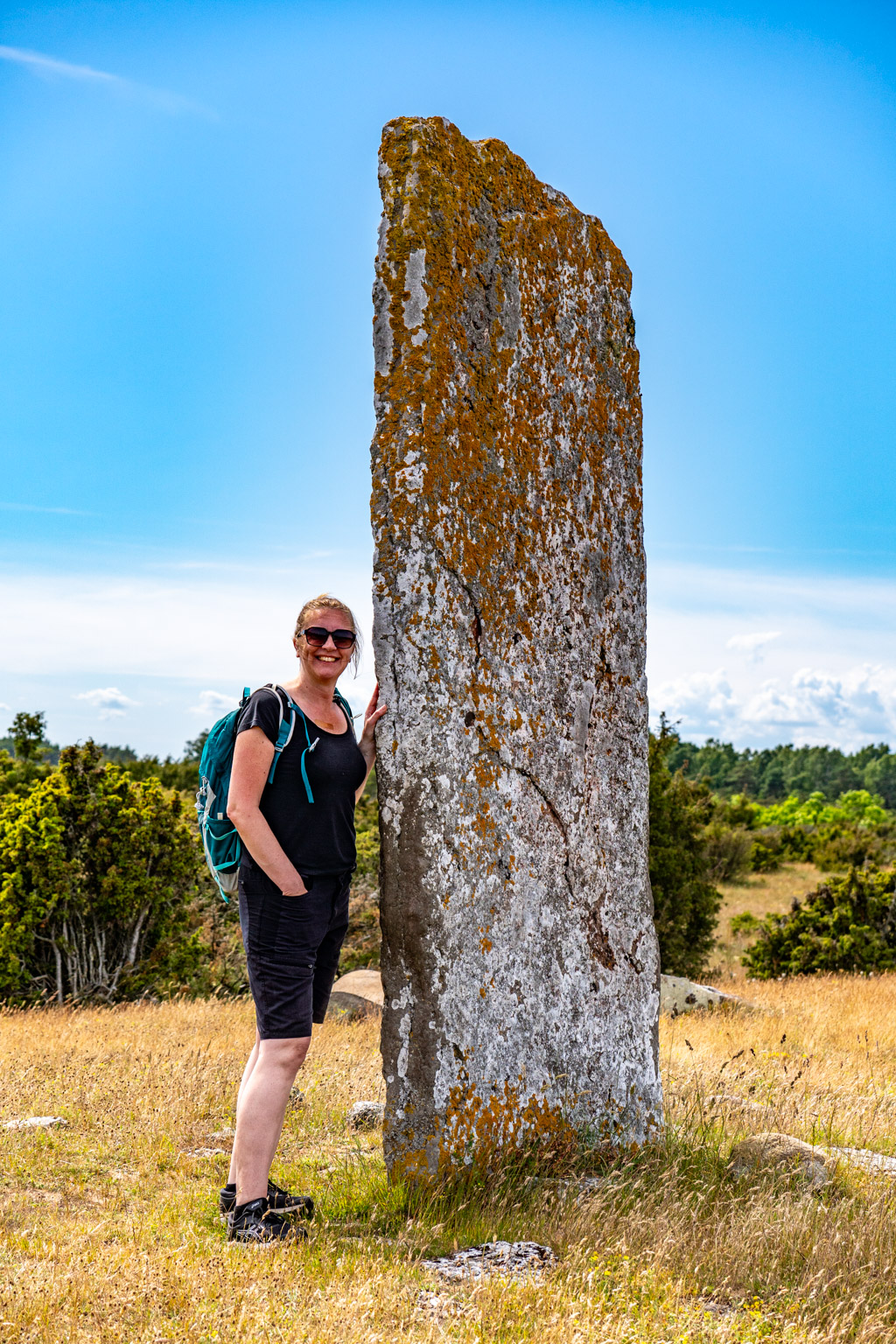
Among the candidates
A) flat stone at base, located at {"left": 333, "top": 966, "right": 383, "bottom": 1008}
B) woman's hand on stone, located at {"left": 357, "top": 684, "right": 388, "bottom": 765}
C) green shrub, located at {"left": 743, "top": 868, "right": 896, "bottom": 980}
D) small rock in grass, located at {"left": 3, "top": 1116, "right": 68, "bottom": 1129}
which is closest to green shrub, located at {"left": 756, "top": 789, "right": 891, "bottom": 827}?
green shrub, located at {"left": 743, "top": 868, "right": 896, "bottom": 980}

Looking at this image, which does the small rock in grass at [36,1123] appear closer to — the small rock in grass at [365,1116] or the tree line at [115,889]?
the small rock in grass at [365,1116]

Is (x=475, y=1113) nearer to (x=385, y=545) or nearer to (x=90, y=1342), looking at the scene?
(x=90, y=1342)

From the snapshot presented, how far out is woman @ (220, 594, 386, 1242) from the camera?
154 inches

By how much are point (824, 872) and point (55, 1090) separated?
83.0ft

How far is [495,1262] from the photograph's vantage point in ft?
11.9

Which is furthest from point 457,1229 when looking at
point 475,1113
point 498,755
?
point 498,755

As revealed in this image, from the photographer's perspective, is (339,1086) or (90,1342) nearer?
(90,1342)

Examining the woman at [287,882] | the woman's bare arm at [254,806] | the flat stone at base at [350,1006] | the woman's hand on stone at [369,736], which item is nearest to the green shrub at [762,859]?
the flat stone at base at [350,1006]

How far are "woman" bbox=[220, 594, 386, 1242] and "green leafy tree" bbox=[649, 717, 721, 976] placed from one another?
27.9 ft

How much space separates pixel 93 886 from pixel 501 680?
23.3 feet

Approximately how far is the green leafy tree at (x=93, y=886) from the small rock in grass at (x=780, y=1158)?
7056 millimetres

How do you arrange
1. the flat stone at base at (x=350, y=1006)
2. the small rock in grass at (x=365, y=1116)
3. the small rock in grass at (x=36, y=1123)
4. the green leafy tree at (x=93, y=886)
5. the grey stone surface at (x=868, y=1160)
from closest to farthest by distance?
the grey stone surface at (x=868, y=1160), the small rock in grass at (x=36, y=1123), the small rock in grass at (x=365, y=1116), the flat stone at base at (x=350, y=1006), the green leafy tree at (x=93, y=886)

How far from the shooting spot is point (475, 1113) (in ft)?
14.3

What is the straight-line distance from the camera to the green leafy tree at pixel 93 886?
998cm
